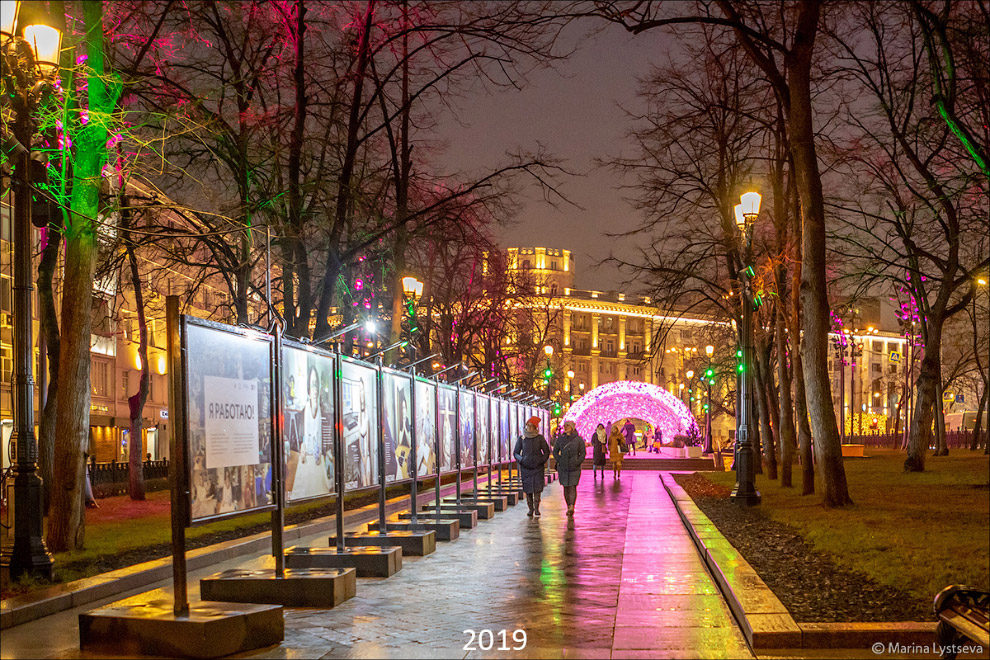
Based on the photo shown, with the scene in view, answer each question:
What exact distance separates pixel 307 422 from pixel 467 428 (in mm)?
11158

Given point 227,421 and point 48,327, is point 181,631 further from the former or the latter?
point 48,327

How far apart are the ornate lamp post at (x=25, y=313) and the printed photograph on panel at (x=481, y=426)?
1178 cm

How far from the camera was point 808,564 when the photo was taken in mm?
13039

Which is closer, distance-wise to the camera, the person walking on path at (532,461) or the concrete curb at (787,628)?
the concrete curb at (787,628)

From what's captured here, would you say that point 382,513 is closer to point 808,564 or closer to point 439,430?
point 439,430

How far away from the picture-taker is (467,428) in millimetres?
23438

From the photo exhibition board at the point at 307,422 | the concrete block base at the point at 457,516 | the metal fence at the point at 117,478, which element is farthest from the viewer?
the metal fence at the point at 117,478

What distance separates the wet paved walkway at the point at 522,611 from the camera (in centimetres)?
896

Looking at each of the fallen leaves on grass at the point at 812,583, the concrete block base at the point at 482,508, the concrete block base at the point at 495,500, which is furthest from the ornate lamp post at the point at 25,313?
the concrete block base at the point at 495,500

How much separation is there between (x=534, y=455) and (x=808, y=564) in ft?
36.5

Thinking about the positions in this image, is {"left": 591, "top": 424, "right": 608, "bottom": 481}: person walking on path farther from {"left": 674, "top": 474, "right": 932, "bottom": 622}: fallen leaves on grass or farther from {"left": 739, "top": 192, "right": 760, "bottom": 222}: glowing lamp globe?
{"left": 674, "top": 474, "right": 932, "bottom": 622}: fallen leaves on grass

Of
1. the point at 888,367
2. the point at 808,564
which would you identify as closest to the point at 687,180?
the point at 808,564

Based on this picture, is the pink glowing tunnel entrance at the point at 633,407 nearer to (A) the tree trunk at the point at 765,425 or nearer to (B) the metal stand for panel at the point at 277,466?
(A) the tree trunk at the point at 765,425

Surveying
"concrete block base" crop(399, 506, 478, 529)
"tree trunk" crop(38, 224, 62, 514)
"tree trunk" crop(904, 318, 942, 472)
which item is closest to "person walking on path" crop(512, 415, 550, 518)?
"concrete block base" crop(399, 506, 478, 529)
